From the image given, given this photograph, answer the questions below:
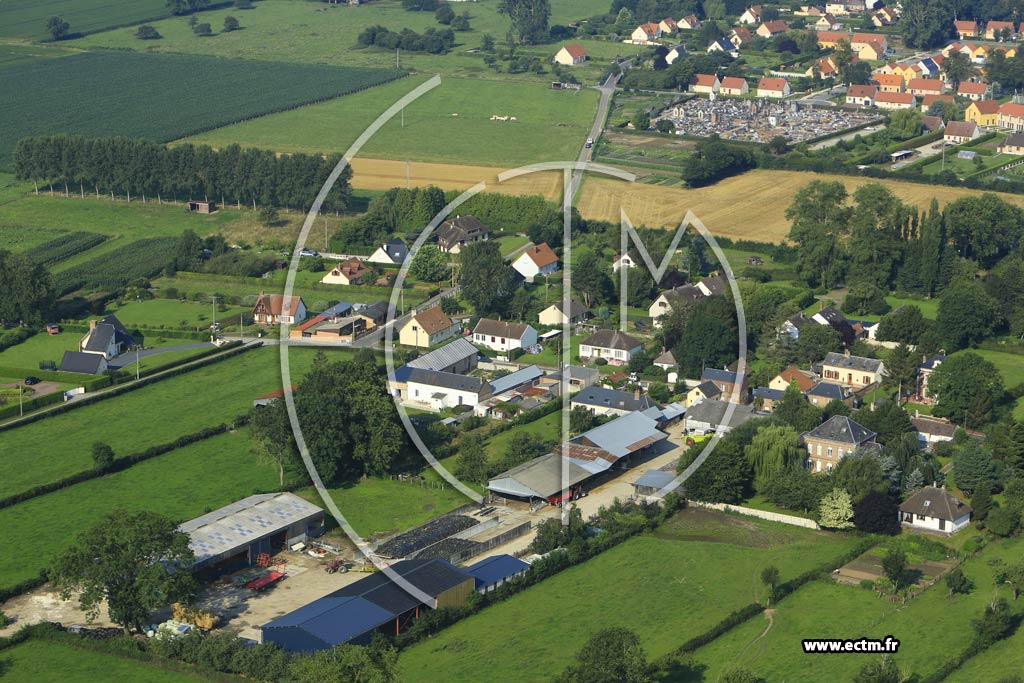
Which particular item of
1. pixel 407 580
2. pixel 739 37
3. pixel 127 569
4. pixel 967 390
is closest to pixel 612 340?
pixel 967 390

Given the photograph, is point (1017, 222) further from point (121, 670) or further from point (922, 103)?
point (121, 670)

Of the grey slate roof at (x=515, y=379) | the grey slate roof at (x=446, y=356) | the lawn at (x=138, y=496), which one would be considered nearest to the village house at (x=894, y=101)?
the grey slate roof at (x=446, y=356)

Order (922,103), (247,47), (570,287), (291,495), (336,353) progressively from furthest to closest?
(247,47)
(922,103)
(570,287)
(336,353)
(291,495)

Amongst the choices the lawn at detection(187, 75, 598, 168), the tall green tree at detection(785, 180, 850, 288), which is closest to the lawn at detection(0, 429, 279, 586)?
the tall green tree at detection(785, 180, 850, 288)

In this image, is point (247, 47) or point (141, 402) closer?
point (141, 402)

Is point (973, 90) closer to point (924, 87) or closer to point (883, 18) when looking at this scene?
point (924, 87)

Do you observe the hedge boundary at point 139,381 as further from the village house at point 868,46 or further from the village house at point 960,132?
the village house at point 868,46

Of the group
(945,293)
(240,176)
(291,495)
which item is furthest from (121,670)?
(240,176)
